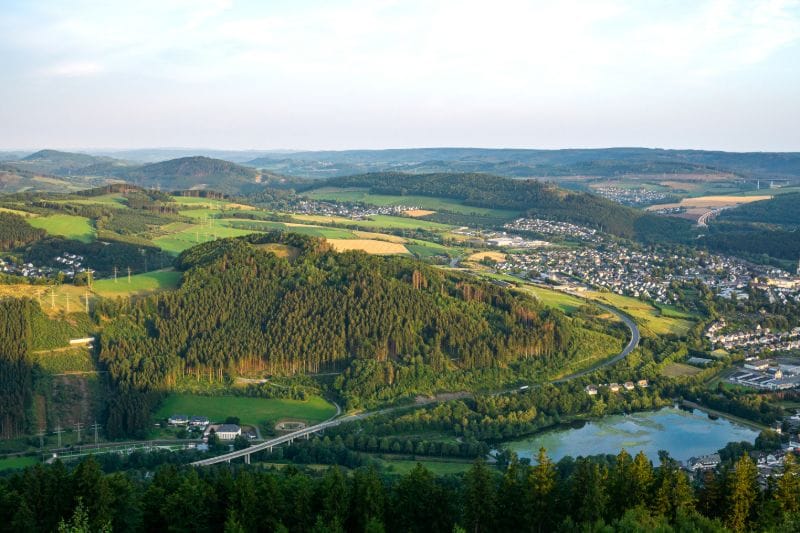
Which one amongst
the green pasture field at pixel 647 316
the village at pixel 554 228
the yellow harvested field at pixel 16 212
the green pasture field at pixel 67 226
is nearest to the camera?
the green pasture field at pixel 647 316

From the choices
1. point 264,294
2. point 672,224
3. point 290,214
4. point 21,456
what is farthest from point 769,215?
point 21,456

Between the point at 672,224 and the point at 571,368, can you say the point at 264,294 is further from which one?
the point at 672,224

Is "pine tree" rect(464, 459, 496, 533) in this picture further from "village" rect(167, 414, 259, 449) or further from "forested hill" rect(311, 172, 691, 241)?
"forested hill" rect(311, 172, 691, 241)

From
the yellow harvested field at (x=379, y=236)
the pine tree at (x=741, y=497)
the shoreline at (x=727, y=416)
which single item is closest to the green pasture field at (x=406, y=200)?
the yellow harvested field at (x=379, y=236)

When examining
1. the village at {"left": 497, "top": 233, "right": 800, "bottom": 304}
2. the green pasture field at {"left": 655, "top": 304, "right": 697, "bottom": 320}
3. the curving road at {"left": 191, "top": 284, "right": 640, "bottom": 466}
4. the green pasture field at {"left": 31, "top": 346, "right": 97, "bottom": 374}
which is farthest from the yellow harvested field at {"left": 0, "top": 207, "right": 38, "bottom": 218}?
the green pasture field at {"left": 655, "top": 304, "right": 697, "bottom": 320}

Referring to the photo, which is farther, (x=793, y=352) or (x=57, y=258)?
(x=57, y=258)

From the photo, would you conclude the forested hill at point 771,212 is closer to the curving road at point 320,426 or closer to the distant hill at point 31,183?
the curving road at point 320,426

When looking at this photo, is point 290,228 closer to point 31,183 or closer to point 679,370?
point 679,370
